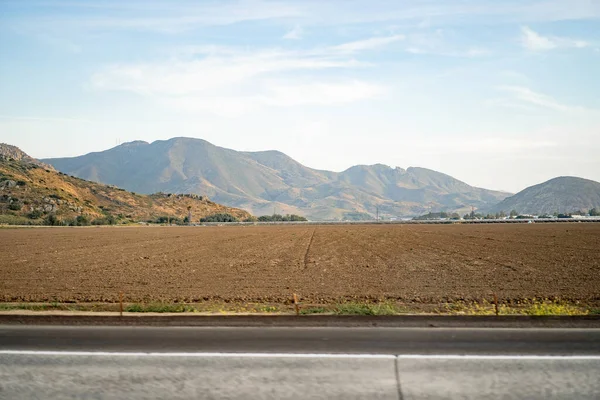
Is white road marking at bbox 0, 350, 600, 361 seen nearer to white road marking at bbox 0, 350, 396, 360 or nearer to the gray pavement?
white road marking at bbox 0, 350, 396, 360

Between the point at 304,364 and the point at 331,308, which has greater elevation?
the point at 304,364

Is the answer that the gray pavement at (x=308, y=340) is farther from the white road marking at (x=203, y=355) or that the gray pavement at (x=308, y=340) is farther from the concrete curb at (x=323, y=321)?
the concrete curb at (x=323, y=321)

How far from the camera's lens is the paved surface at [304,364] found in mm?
9648

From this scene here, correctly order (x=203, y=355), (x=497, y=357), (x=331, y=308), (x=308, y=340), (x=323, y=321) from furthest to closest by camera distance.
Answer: (x=331, y=308) < (x=323, y=321) < (x=308, y=340) < (x=203, y=355) < (x=497, y=357)

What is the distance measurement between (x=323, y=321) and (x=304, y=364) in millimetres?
4246

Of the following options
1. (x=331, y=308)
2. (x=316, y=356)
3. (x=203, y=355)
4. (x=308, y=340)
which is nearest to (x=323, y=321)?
(x=308, y=340)

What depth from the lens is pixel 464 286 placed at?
2748 cm

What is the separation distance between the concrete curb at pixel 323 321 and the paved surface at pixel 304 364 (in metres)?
0.64

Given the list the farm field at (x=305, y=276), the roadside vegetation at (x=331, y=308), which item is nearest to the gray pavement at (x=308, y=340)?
the roadside vegetation at (x=331, y=308)

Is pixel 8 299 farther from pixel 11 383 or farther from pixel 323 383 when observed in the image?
pixel 323 383

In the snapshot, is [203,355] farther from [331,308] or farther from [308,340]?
[331,308]

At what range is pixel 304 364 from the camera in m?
11.0

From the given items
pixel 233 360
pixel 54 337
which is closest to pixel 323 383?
pixel 233 360

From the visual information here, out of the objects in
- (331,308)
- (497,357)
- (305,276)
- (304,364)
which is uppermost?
(497,357)
